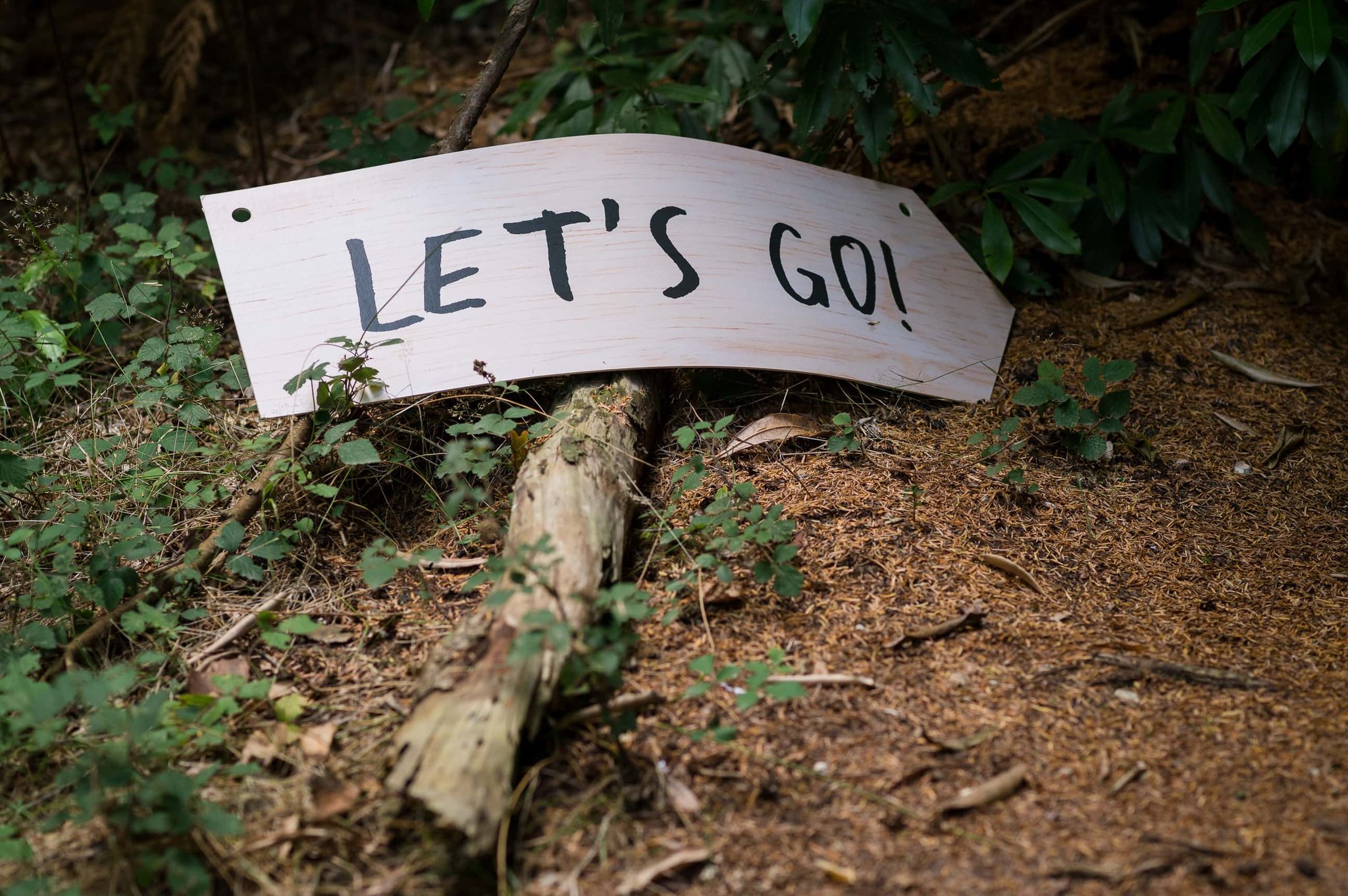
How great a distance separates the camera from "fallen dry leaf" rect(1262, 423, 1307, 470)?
200 centimetres

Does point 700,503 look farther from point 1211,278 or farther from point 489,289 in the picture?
point 1211,278

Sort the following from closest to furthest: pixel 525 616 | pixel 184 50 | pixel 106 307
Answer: pixel 525 616 < pixel 106 307 < pixel 184 50

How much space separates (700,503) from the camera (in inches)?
71.0

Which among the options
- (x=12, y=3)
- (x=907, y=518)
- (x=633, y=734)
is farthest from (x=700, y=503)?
(x=12, y=3)

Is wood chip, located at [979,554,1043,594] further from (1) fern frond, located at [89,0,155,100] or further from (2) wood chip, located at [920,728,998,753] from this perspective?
(1) fern frond, located at [89,0,155,100]

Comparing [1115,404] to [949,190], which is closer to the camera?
[1115,404]

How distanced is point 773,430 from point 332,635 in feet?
2.99

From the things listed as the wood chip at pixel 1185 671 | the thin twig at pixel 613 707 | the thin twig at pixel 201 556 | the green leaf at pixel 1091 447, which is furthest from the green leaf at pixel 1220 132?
the thin twig at pixel 201 556

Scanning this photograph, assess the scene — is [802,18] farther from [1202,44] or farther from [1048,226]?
[1202,44]

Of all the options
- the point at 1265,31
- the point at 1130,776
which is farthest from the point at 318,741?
the point at 1265,31

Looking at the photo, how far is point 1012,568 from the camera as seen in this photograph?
1714 millimetres

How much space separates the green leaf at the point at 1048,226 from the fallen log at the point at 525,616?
1.06 meters

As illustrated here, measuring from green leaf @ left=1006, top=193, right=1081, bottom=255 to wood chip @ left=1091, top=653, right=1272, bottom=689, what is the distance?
3.54 ft

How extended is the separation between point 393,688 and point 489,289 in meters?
0.77
